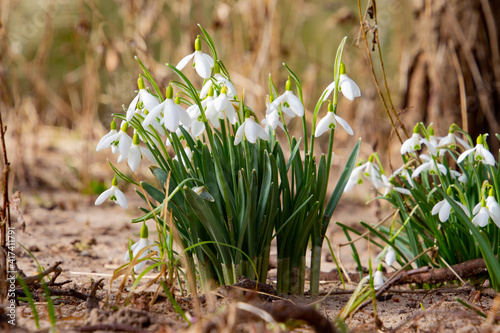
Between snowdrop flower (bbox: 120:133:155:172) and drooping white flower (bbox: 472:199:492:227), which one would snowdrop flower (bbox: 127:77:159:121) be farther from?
drooping white flower (bbox: 472:199:492:227)

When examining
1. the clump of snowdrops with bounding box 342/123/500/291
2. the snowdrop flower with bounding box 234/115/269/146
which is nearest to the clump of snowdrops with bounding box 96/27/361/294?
the snowdrop flower with bounding box 234/115/269/146

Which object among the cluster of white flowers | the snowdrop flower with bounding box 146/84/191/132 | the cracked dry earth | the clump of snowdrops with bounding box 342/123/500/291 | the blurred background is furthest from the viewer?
the blurred background

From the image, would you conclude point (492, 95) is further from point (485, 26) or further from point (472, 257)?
point (472, 257)

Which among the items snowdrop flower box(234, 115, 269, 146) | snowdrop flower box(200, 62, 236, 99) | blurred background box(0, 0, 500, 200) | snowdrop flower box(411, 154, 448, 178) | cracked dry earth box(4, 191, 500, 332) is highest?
blurred background box(0, 0, 500, 200)

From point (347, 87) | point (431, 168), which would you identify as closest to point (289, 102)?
point (347, 87)

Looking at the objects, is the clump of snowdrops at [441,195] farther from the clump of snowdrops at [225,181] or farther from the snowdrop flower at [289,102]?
the snowdrop flower at [289,102]

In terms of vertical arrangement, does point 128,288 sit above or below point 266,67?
below

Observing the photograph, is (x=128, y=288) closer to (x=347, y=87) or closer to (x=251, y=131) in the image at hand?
(x=251, y=131)
